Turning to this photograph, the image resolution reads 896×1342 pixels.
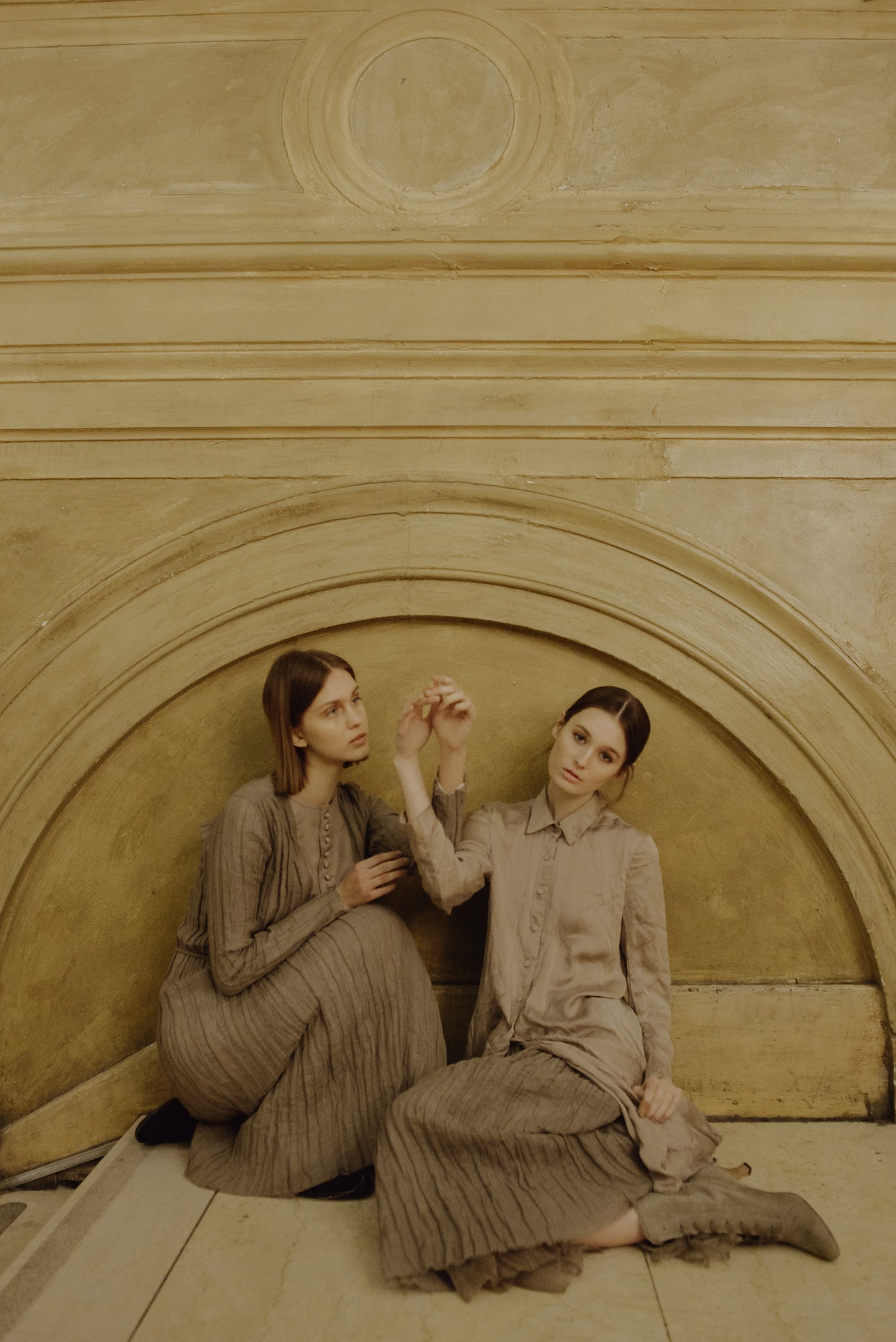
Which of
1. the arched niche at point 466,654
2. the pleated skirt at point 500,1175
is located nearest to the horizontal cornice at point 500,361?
the arched niche at point 466,654

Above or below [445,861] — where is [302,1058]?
below

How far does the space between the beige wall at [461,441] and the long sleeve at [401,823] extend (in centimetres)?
24

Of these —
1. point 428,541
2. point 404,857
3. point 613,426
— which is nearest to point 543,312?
point 613,426

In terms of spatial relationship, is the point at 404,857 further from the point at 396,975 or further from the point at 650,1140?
the point at 650,1140

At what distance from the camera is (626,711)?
7.36 feet

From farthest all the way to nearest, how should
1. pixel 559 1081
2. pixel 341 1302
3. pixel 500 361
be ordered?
pixel 500 361
pixel 559 1081
pixel 341 1302

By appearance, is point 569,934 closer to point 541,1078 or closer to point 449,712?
point 541,1078

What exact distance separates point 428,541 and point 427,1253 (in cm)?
170

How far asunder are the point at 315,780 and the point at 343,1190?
94 cm

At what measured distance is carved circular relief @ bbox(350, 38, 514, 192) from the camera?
2.63m

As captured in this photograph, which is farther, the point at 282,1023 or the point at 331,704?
the point at 331,704

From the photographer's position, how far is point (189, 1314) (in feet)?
5.63

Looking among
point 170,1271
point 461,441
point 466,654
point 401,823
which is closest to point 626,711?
point 466,654

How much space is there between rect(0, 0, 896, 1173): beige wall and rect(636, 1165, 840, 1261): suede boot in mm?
590
